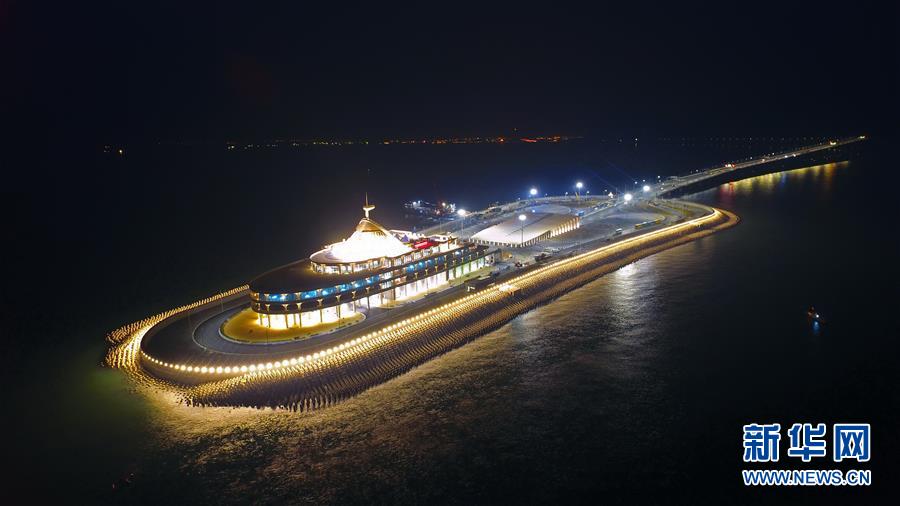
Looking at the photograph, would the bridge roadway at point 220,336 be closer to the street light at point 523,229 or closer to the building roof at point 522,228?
the street light at point 523,229

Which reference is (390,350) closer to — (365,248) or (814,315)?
(365,248)

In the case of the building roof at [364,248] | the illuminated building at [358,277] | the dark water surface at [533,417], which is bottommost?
the dark water surface at [533,417]

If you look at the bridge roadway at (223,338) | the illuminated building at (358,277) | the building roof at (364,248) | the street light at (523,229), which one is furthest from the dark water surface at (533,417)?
the street light at (523,229)

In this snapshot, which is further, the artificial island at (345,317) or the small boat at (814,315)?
the small boat at (814,315)

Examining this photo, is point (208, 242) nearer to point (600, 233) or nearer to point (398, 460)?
point (600, 233)

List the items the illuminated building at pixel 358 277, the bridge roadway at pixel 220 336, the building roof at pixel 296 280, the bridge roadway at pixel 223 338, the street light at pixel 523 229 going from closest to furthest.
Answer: the bridge roadway at pixel 223 338 < the bridge roadway at pixel 220 336 < the illuminated building at pixel 358 277 < the building roof at pixel 296 280 < the street light at pixel 523 229

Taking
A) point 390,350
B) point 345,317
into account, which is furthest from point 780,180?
point 390,350
